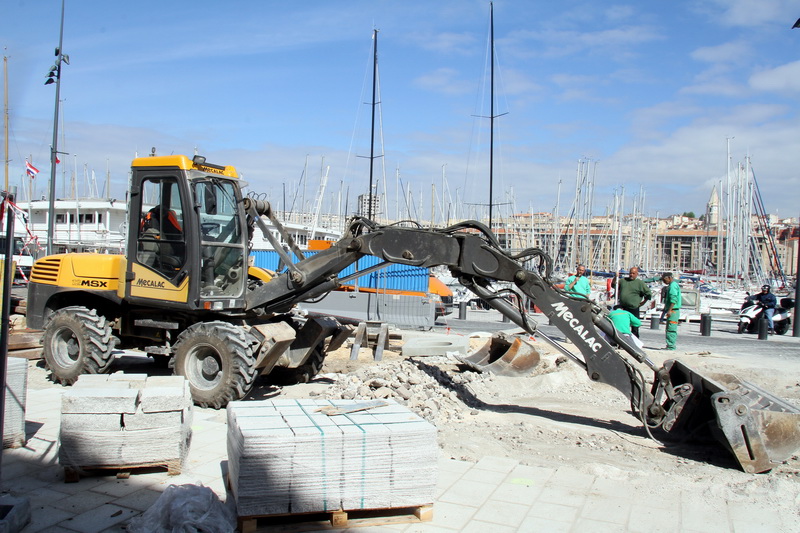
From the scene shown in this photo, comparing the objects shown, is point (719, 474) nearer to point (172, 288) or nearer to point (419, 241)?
point (419, 241)

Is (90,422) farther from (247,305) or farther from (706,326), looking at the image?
(706,326)

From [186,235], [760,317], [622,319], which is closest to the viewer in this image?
[186,235]

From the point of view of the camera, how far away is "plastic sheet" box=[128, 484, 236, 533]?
4.60 metres

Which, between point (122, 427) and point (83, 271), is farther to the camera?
point (83, 271)

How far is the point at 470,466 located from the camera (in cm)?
676

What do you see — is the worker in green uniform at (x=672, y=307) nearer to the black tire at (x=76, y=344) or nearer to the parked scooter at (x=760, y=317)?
the parked scooter at (x=760, y=317)

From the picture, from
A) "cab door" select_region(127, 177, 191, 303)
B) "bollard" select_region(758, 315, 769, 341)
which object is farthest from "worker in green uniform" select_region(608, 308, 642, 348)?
"cab door" select_region(127, 177, 191, 303)

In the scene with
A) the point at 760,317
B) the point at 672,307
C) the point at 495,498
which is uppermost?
the point at 672,307

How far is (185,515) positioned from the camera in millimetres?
4621

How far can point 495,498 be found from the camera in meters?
5.89

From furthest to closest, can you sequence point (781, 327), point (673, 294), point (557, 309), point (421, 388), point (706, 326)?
point (781, 327) → point (706, 326) → point (673, 294) → point (421, 388) → point (557, 309)

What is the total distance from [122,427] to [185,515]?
65.7 inches

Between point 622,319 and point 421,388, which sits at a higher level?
point 622,319

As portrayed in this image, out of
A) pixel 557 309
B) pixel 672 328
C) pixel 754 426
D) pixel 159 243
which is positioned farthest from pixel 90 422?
pixel 672 328
